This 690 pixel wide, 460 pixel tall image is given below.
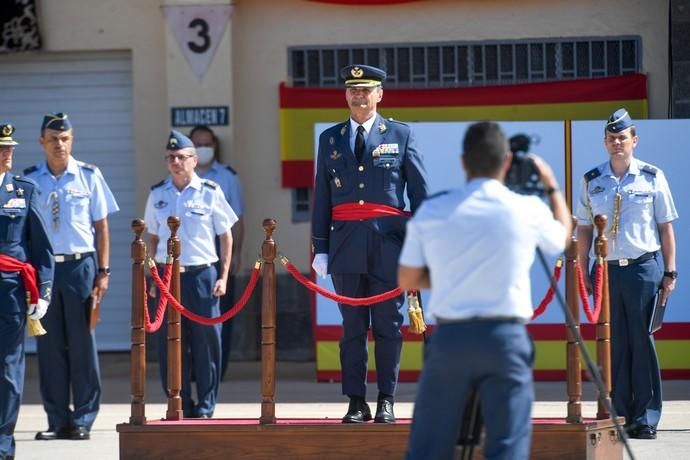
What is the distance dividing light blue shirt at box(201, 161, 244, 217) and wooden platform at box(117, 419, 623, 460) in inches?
175

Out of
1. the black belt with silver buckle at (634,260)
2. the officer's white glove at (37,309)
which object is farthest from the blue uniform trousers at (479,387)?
the black belt with silver buckle at (634,260)

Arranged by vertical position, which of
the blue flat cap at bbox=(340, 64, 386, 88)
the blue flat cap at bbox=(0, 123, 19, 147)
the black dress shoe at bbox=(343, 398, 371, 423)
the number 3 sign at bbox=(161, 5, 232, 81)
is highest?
the number 3 sign at bbox=(161, 5, 232, 81)

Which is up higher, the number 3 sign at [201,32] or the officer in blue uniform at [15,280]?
the number 3 sign at [201,32]

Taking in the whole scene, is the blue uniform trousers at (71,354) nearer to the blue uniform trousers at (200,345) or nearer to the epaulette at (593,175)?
the blue uniform trousers at (200,345)

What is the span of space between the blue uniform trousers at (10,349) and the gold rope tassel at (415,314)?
2474mm

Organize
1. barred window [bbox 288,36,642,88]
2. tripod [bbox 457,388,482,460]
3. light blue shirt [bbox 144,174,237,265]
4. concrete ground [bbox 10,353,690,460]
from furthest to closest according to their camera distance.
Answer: barred window [bbox 288,36,642,88] < light blue shirt [bbox 144,174,237,265] < concrete ground [bbox 10,353,690,460] < tripod [bbox 457,388,482,460]

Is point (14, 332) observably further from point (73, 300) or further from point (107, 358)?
point (107, 358)

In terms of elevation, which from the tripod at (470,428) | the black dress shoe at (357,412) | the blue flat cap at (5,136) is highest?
the blue flat cap at (5,136)

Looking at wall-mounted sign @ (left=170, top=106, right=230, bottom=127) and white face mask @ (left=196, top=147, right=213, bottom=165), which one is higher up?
wall-mounted sign @ (left=170, top=106, right=230, bottom=127)

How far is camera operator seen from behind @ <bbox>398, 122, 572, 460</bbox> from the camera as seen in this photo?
19.0 ft

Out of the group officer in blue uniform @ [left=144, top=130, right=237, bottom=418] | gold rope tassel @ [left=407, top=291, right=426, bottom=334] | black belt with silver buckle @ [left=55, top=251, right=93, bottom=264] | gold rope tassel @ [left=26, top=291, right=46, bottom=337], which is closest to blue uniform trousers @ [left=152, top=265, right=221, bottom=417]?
officer in blue uniform @ [left=144, top=130, right=237, bottom=418]

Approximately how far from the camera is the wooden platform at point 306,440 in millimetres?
8156

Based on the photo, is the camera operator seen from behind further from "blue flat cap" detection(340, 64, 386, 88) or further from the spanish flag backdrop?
the spanish flag backdrop

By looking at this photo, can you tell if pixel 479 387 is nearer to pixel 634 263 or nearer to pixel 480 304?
pixel 480 304
